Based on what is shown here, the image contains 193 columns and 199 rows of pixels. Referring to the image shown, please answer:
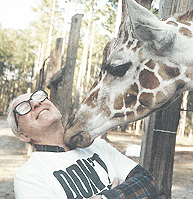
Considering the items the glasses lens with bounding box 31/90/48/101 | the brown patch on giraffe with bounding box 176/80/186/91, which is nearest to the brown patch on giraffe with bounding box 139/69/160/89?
the brown patch on giraffe with bounding box 176/80/186/91

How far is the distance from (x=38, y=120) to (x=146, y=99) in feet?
2.18

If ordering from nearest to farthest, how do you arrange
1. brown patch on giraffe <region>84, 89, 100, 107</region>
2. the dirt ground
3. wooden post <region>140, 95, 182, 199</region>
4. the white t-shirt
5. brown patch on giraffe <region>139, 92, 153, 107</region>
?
the white t-shirt → brown patch on giraffe <region>139, 92, 153, 107</region> → brown patch on giraffe <region>84, 89, 100, 107</region> → wooden post <region>140, 95, 182, 199</region> → the dirt ground

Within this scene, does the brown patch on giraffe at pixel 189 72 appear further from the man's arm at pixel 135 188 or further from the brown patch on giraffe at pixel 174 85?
the man's arm at pixel 135 188

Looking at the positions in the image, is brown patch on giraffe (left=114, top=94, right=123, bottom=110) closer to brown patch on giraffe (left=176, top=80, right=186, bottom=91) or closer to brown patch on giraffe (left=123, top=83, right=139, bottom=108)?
brown patch on giraffe (left=123, top=83, right=139, bottom=108)

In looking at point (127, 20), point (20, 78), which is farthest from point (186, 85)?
point (20, 78)

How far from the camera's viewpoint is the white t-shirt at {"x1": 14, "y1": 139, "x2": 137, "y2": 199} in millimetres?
1470

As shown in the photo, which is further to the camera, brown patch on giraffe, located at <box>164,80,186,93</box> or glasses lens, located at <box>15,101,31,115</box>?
glasses lens, located at <box>15,101,31,115</box>

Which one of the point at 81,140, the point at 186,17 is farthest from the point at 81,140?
the point at 186,17

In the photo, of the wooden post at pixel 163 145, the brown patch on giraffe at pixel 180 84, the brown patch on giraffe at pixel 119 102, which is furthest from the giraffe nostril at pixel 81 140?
the wooden post at pixel 163 145

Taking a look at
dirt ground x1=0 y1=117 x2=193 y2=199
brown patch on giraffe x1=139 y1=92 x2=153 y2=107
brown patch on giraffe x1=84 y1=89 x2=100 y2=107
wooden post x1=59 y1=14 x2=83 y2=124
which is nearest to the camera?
brown patch on giraffe x1=139 y1=92 x2=153 y2=107

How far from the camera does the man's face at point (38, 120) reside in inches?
67.7

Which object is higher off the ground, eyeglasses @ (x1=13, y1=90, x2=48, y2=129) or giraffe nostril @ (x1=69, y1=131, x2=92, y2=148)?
eyeglasses @ (x1=13, y1=90, x2=48, y2=129)

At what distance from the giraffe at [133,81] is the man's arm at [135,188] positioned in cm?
30

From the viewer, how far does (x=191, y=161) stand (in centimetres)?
953
